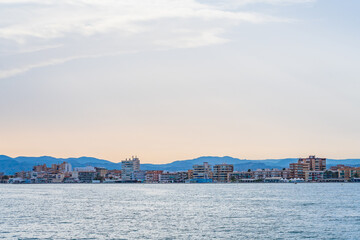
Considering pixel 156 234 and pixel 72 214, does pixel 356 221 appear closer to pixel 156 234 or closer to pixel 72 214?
pixel 156 234

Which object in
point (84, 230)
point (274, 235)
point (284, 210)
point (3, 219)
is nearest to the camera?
point (274, 235)

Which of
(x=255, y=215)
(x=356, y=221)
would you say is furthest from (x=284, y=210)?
(x=356, y=221)

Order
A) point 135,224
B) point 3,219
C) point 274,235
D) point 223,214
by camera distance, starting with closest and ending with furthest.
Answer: point 274,235 < point 135,224 < point 3,219 < point 223,214

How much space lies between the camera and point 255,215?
69.6 m

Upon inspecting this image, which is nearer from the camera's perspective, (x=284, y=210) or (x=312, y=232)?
(x=312, y=232)

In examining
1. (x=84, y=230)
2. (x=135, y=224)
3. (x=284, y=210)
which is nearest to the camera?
(x=84, y=230)

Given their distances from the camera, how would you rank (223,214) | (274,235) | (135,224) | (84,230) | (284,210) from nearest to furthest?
(274,235)
(84,230)
(135,224)
(223,214)
(284,210)

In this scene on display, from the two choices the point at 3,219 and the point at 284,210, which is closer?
the point at 3,219

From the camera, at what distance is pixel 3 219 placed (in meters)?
66.2

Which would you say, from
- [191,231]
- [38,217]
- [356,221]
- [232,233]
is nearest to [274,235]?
[232,233]

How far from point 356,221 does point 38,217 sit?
36494 millimetres

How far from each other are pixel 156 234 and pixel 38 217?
2187 cm

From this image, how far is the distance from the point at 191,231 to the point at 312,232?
36.9 ft

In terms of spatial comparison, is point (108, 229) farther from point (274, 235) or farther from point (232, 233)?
point (274, 235)
